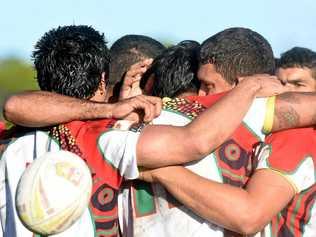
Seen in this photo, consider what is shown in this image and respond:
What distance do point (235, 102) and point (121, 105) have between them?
582 mm

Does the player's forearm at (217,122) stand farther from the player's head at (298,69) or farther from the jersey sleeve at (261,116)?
the player's head at (298,69)

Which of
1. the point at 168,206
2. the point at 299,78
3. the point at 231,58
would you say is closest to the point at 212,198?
the point at 168,206

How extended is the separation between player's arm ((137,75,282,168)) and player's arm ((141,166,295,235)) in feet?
0.35

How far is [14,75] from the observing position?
59.1 metres

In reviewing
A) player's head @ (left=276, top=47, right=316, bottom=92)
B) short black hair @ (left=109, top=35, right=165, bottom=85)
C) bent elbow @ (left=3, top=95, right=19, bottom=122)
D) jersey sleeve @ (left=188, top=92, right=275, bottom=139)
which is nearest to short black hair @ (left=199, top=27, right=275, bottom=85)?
jersey sleeve @ (left=188, top=92, right=275, bottom=139)

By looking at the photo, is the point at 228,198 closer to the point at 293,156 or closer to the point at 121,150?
the point at 293,156

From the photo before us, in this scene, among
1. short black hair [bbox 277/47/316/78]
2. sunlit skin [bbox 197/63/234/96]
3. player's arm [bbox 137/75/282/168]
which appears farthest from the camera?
short black hair [bbox 277/47/316/78]

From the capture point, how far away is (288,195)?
5.89 m

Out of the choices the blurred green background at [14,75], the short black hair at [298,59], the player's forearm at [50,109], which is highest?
the player's forearm at [50,109]

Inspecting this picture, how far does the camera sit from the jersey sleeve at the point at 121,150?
18.8 ft

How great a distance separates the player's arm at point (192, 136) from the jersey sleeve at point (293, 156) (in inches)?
10.9

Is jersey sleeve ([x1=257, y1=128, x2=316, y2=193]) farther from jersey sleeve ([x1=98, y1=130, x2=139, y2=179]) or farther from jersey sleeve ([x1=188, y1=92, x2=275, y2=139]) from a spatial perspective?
jersey sleeve ([x1=98, y1=130, x2=139, y2=179])

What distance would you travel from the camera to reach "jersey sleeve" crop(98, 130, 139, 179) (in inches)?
226

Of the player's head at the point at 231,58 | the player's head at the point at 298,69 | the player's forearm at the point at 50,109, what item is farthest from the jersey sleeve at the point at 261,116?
the player's head at the point at 298,69
